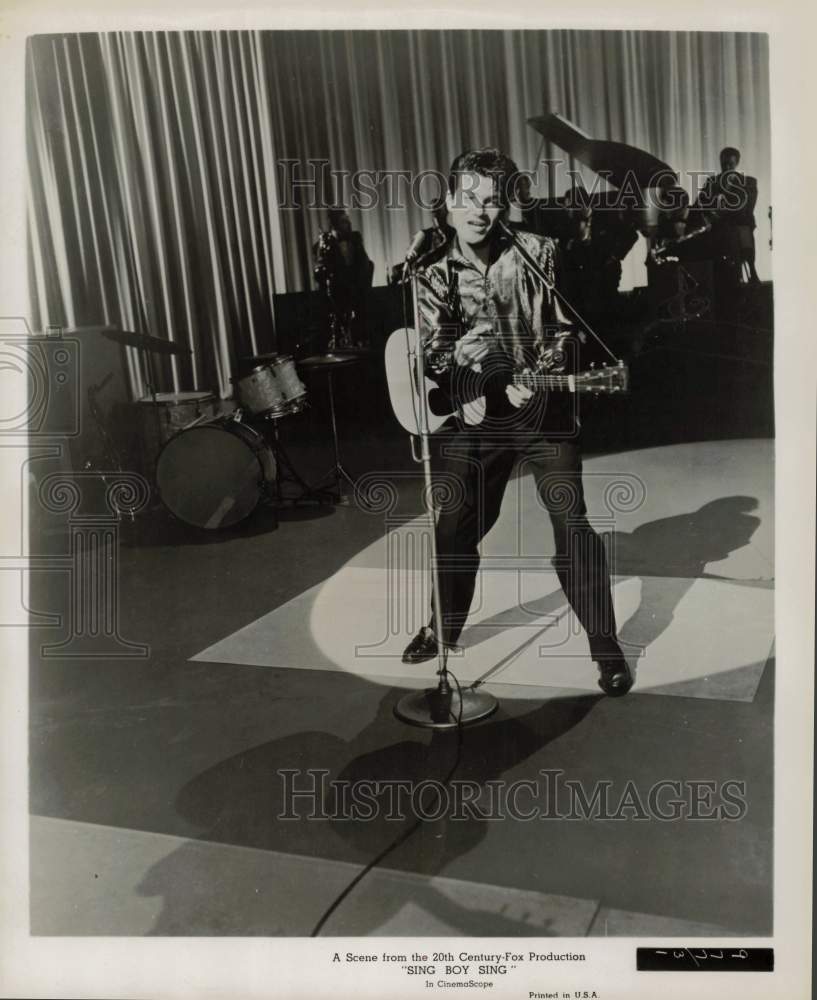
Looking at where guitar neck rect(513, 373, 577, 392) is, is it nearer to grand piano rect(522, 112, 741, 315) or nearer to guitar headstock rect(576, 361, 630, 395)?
guitar headstock rect(576, 361, 630, 395)

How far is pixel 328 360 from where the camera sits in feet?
8.09

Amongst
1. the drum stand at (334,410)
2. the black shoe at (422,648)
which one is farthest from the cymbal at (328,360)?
the black shoe at (422,648)

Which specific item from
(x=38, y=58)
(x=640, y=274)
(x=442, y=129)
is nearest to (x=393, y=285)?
(x=442, y=129)

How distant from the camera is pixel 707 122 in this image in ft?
7.74

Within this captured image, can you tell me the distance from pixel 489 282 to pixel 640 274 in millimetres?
429

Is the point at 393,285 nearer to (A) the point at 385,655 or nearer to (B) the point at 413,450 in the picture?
(B) the point at 413,450

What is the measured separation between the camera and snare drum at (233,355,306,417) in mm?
2480

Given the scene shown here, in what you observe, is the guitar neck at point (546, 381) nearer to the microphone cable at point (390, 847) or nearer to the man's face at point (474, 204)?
the man's face at point (474, 204)

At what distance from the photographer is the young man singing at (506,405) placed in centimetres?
244

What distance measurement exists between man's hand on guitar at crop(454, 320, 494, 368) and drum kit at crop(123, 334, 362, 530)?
0.30 metres

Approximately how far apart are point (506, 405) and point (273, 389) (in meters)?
0.68

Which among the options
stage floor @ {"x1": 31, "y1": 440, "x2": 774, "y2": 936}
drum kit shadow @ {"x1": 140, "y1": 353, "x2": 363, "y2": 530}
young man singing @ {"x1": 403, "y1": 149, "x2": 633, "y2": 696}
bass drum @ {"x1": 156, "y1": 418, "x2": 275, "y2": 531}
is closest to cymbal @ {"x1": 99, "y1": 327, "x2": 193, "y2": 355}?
drum kit shadow @ {"x1": 140, "y1": 353, "x2": 363, "y2": 530}

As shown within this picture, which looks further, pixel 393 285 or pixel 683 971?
pixel 393 285

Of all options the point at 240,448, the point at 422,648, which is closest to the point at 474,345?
the point at 240,448
